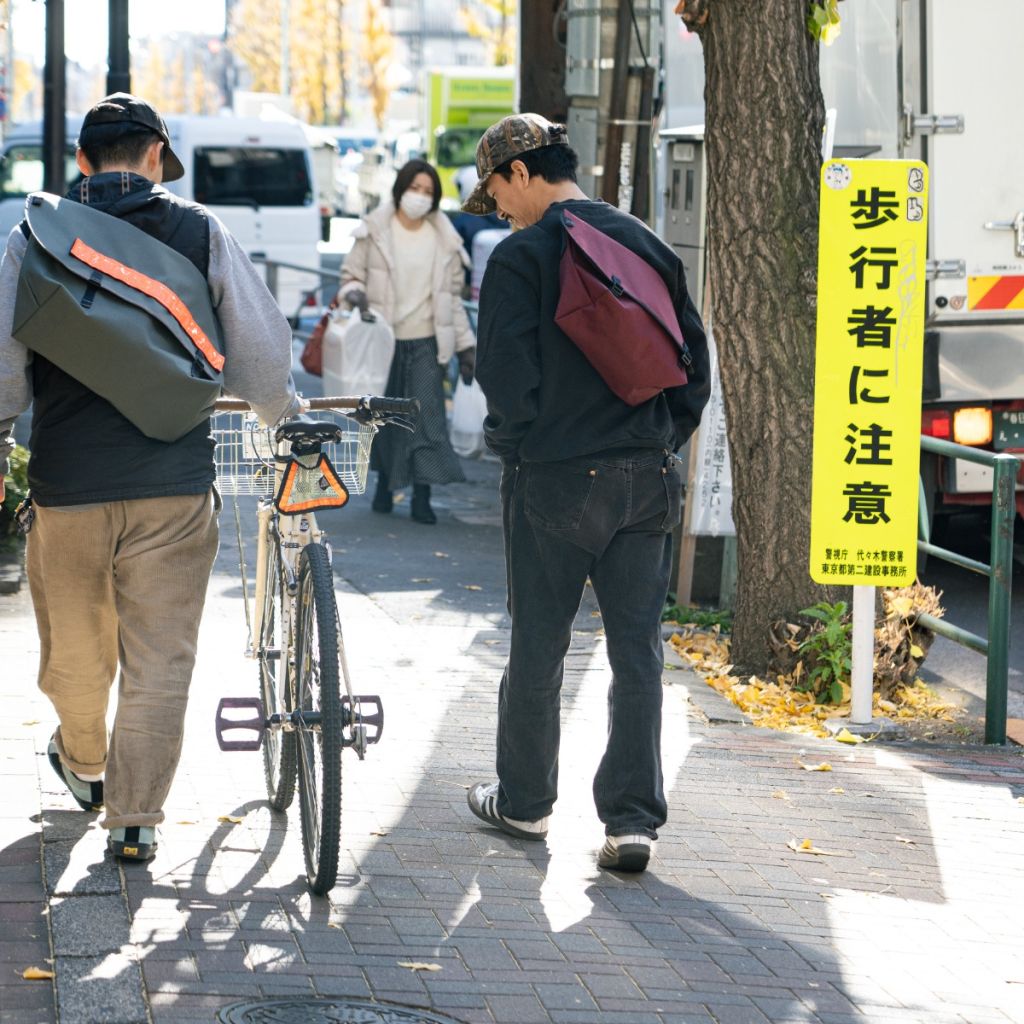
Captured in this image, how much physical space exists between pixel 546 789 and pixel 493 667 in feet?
7.31

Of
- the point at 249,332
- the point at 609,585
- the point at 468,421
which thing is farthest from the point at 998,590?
the point at 468,421

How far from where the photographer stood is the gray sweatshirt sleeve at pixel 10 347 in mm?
4082

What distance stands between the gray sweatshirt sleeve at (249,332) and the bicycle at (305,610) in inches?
3.1

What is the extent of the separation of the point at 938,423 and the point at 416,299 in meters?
2.94

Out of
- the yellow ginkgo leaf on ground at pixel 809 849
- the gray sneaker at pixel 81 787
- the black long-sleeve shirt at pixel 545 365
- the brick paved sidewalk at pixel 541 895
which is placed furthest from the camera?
the yellow ginkgo leaf on ground at pixel 809 849

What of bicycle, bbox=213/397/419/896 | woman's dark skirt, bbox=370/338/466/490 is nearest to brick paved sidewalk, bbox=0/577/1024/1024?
bicycle, bbox=213/397/419/896

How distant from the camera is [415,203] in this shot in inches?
384

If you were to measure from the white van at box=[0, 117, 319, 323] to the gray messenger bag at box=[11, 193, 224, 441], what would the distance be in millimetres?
19815

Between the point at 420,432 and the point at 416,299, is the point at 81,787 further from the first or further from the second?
the point at 416,299

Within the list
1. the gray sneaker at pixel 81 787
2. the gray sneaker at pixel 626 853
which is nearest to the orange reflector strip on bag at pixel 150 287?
the gray sneaker at pixel 81 787

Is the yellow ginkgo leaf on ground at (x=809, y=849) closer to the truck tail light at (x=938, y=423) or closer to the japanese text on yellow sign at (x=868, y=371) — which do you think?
the japanese text on yellow sign at (x=868, y=371)

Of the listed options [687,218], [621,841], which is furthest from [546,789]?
[687,218]

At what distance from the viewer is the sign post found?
6188mm

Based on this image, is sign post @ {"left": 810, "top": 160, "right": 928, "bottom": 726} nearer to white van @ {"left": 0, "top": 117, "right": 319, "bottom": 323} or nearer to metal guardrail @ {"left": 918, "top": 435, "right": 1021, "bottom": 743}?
metal guardrail @ {"left": 918, "top": 435, "right": 1021, "bottom": 743}
